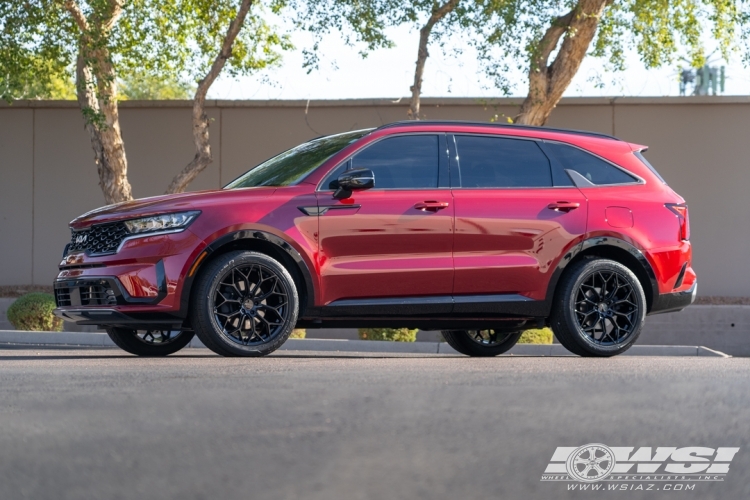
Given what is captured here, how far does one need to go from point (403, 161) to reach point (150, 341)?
2.69 m

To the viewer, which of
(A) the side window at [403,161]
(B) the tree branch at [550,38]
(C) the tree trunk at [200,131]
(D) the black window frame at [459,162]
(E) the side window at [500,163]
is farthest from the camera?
(C) the tree trunk at [200,131]

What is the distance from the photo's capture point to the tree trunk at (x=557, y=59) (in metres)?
16.3

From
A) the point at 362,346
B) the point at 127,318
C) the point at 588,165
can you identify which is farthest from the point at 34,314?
the point at 588,165

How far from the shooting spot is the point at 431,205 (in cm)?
846

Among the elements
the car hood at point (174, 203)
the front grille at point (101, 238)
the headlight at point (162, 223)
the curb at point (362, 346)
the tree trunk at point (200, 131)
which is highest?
the tree trunk at point (200, 131)

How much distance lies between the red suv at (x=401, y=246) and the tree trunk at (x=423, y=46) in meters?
7.68

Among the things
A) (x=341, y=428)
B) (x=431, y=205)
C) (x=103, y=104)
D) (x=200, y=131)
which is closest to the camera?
(x=341, y=428)

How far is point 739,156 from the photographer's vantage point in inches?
757

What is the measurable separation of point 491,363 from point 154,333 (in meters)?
3.17

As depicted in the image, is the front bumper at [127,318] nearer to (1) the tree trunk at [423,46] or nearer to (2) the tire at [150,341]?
(2) the tire at [150,341]

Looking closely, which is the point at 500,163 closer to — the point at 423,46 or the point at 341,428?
the point at 341,428

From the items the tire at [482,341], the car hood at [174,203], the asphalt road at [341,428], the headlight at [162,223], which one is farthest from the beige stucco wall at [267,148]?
the asphalt road at [341,428]

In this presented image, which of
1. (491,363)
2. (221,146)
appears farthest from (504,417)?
(221,146)

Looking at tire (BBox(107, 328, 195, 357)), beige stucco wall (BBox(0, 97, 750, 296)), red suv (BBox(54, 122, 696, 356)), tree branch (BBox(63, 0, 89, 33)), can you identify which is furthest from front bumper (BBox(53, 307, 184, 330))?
beige stucco wall (BBox(0, 97, 750, 296))
